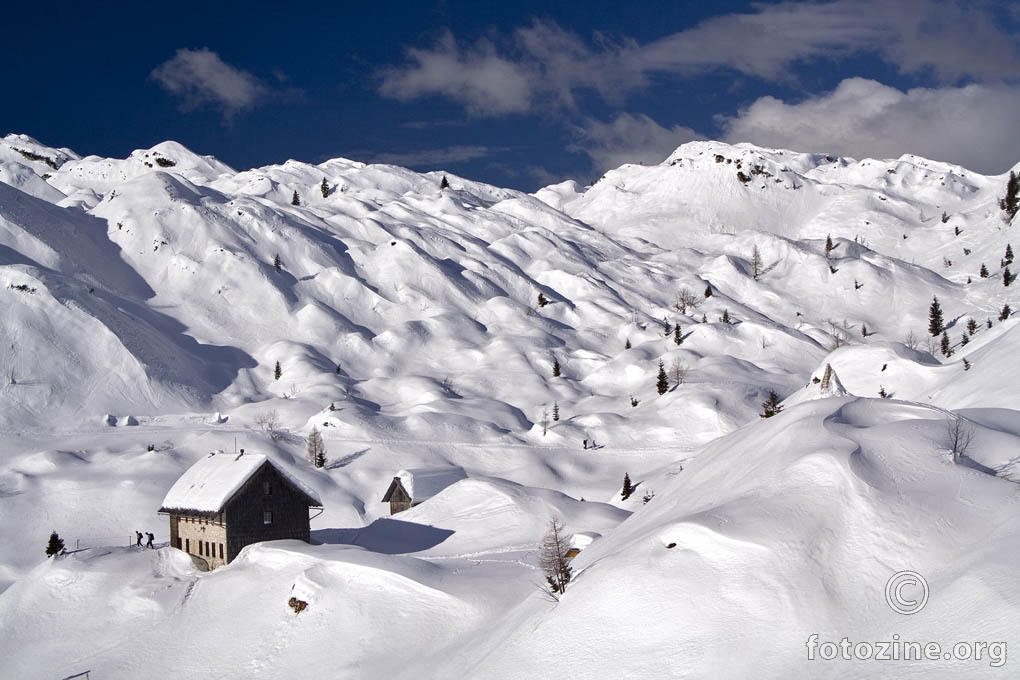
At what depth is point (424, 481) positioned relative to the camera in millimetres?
63969

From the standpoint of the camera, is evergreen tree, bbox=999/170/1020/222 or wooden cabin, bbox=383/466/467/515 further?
evergreen tree, bbox=999/170/1020/222

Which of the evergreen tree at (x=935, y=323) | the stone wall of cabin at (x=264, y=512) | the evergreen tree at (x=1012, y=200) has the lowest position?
the evergreen tree at (x=935, y=323)

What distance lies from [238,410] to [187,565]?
150ft

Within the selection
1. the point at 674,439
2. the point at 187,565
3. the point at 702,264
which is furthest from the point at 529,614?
the point at 702,264

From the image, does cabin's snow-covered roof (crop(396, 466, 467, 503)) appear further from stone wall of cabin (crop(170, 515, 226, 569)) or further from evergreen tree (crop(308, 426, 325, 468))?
stone wall of cabin (crop(170, 515, 226, 569))

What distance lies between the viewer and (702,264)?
16500 centimetres

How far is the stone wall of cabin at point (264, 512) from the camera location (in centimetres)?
4572

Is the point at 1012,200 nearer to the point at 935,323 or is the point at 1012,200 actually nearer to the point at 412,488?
the point at 935,323

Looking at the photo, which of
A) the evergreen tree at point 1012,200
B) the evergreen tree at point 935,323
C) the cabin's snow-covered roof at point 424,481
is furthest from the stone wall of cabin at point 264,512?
the evergreen tree at point 1012,200

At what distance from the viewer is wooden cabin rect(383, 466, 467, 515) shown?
62156mm

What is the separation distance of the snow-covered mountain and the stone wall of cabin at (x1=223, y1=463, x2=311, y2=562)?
7.61 feet

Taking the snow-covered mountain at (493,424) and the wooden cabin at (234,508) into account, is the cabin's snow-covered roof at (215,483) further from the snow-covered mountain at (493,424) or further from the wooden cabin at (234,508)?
the snow-covered mountain at (493,424)

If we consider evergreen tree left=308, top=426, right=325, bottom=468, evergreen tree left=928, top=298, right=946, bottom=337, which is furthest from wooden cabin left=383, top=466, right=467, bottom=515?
evergreen tree left=928, top=298, right=946, bottom=337

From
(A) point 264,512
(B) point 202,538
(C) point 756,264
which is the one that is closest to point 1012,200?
(C) point 756,264
